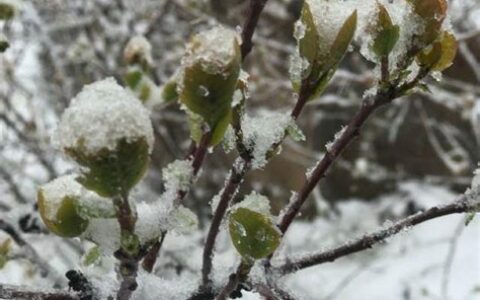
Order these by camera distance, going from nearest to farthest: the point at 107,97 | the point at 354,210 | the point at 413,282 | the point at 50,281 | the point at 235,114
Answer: the point at 107,97
the point at 235,114
the point at 50,281
the point at 413,282
the point at 354,210

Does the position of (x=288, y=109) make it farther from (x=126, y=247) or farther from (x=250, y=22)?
(x=126, y=247)

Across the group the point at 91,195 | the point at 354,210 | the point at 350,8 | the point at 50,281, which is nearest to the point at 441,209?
the point at 350,8

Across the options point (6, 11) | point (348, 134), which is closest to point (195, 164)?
point (348, 134)

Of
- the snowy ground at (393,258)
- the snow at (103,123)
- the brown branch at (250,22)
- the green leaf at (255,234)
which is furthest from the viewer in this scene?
the snowy ground at (393,258)

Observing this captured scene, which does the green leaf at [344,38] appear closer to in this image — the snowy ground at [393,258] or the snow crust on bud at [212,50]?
the snow crust on bud at [212,50]

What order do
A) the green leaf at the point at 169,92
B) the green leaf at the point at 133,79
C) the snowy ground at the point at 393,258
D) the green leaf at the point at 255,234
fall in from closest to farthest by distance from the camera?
1. the green leaf at the point at 255,234
2. the green leaf at the point at 169,92
3. the green leaf at the point at 133,79
4. the snowy ground at the point at 393,258

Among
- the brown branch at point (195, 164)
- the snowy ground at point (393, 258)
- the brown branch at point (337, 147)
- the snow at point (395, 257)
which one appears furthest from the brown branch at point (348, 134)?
the snow at point (395, 257)

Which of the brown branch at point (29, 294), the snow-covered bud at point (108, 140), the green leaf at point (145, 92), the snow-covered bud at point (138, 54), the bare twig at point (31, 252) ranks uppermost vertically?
the snow-covered bud at point (138, 54)

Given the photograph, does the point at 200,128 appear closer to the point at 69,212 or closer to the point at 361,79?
the point at 69,212
